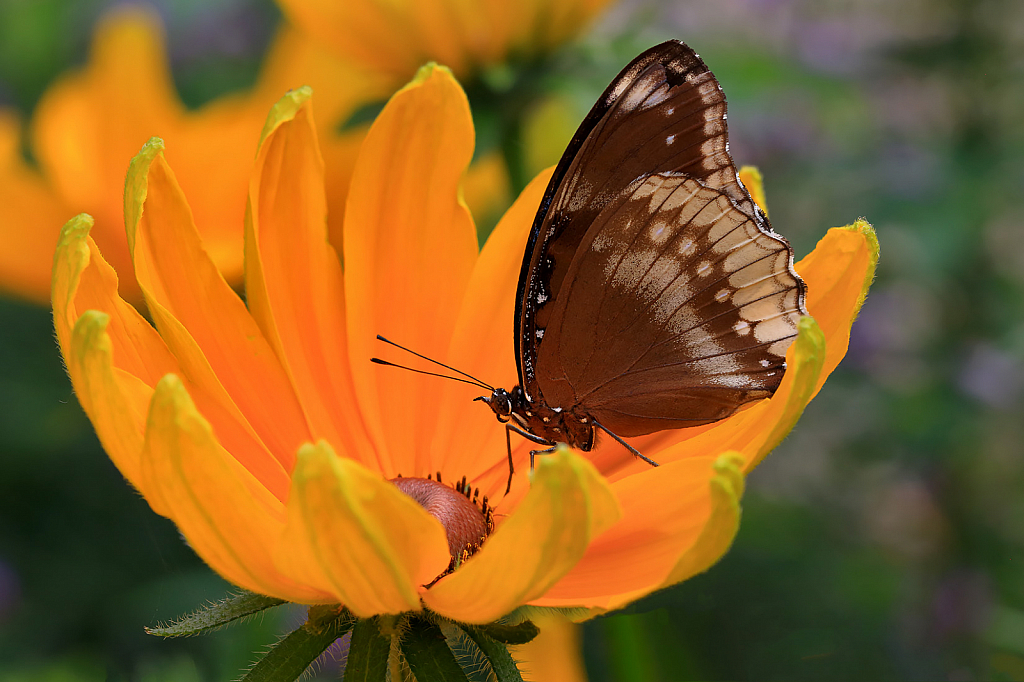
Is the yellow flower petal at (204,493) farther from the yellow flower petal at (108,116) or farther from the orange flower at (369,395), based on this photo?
the yellow flower petal at (108,116)

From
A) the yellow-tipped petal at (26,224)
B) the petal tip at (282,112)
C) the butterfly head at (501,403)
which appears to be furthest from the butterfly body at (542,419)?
the yellow-tipped petal at (26,224)

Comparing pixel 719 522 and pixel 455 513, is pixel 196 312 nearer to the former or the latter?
pixel 455 513

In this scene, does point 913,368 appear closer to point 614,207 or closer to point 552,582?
point 614,207

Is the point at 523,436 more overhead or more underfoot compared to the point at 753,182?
more underfoot

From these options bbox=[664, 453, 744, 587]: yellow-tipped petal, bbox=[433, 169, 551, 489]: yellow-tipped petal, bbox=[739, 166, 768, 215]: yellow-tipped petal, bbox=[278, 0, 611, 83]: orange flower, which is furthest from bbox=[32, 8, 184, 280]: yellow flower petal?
bbox=[664, 453, 744, 587]: yellow-tipped petal

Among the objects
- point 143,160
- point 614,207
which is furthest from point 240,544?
point 614,207

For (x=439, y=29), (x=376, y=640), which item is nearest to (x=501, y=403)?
(x=376, y=640)
